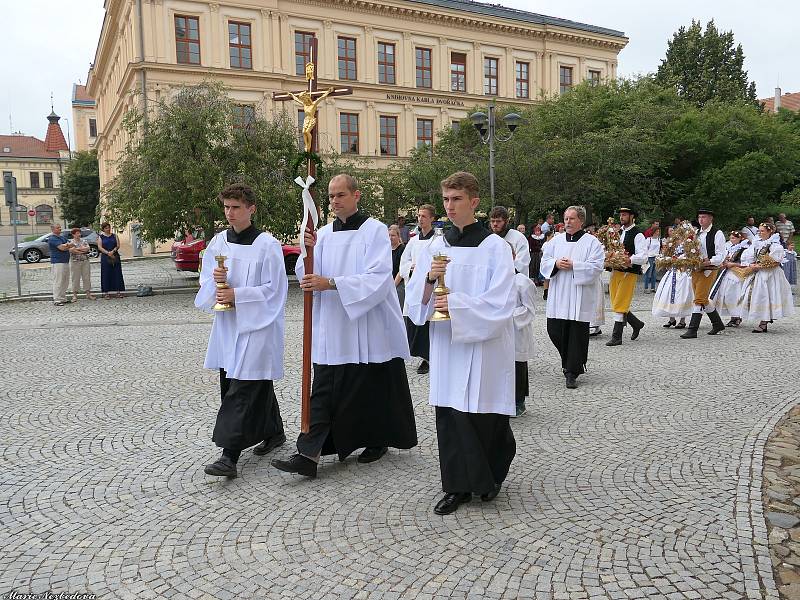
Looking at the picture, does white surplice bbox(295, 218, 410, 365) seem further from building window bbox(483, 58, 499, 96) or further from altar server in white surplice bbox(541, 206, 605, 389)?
building window bbox(483, 58, 499, 96)

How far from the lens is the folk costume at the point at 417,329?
8.12 m

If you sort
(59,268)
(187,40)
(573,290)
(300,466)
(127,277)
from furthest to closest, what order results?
(187,40) < (127,277) < (59,268) < (573,290) < (300,466)

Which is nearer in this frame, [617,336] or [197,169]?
[617,336]

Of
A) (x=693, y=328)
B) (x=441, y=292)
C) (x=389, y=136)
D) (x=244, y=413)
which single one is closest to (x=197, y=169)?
(x=693, y=328)

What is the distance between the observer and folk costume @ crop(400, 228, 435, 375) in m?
8.12

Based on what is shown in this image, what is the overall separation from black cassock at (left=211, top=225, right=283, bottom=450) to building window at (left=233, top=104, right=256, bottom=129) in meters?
14.6

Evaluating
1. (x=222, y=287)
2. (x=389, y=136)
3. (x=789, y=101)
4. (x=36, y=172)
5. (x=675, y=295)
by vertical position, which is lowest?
(x=675, y=295)

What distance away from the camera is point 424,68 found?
4681cm

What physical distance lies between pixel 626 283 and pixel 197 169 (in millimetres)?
10949

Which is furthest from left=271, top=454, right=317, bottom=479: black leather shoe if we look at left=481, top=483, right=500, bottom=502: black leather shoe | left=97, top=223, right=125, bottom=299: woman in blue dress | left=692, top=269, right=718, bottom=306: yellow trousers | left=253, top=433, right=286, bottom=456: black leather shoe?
left=97, top=223, right=125, bottom=299: woman in blue dress

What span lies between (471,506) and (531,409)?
254 cm

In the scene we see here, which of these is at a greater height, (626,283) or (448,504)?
(626,283)

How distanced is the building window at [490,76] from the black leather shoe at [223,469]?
47034mm

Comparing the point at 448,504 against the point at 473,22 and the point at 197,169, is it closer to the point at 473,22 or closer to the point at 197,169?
the point at 197,169
